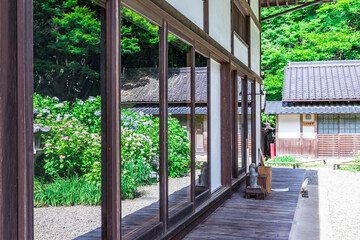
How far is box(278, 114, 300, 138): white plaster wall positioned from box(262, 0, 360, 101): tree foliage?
4.62 metres

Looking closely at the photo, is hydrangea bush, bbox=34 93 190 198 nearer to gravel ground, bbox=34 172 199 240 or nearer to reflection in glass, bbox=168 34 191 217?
gravel ground, bbox=34 172 199 240

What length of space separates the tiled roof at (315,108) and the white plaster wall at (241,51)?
8.75m

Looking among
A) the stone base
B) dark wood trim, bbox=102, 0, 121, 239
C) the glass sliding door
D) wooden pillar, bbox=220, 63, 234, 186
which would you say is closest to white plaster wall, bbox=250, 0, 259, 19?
wooden pillar, bbox=220, 63, 234, 186

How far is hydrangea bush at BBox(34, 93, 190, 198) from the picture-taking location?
1993 mm

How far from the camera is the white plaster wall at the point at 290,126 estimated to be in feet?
54.5

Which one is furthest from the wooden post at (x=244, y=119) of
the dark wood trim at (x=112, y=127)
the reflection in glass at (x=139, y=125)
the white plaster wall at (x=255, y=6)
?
the dark wood trim at (x=112, y=127)

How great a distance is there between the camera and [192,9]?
13.9 feet

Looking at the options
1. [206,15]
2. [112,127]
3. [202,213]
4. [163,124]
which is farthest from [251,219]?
[112,127]

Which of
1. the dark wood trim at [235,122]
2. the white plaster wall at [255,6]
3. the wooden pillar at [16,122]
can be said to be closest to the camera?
the wooden pillar at [16,122]

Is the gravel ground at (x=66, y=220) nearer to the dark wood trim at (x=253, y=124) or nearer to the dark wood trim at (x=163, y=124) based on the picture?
the dark wood trim at (x=163, y=124)

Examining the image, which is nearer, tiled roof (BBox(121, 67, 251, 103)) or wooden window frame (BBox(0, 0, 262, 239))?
wooden window frame (BBox(0, 0, 262, 239))

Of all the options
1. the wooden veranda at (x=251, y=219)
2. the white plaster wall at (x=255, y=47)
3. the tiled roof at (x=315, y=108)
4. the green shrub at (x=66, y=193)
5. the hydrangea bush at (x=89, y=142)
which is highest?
the white plaster wall at (x=255, y=47)

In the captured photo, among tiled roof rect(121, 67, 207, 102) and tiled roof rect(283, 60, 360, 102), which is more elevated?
tiled roof rect(283, 60, 360, 102)

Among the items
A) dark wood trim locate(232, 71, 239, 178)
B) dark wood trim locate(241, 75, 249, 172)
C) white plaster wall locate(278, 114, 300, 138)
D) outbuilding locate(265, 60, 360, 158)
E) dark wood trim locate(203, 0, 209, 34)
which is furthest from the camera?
white plaster wall locate(278, 114, 300, 138)
